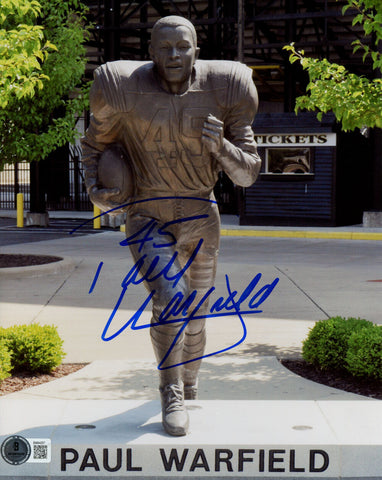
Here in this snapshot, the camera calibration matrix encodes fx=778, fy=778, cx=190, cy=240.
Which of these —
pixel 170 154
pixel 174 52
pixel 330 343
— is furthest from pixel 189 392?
pixel 174 52

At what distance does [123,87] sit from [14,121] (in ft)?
32.8

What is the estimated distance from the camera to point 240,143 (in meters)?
4.53

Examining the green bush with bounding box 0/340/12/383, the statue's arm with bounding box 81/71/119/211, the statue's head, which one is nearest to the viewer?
the statue's head

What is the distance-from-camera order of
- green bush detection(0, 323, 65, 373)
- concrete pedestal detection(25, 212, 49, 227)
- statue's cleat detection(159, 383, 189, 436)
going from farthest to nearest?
concrete pedestal detection(25, 212, 49, 227) < green bush detection(0, 323, 65, 373) < statue's cleat detection(159, 383, 189, 436)

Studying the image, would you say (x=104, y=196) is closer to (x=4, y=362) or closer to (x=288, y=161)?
(x=4, y=362)

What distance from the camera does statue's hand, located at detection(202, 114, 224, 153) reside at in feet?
13.8

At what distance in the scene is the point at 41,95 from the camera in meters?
13.8

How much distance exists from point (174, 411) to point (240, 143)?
1.57 meters

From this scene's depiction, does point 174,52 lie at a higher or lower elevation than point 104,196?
higher

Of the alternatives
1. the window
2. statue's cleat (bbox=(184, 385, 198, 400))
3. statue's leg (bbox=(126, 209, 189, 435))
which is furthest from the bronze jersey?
the window

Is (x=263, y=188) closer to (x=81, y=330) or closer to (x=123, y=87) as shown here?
(x=81, y=330)

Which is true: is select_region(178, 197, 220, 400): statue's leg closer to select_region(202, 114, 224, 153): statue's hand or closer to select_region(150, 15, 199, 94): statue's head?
select_region(202, 114, 224, 153): statue's hand

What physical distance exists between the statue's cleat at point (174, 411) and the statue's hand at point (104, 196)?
110 centimetres

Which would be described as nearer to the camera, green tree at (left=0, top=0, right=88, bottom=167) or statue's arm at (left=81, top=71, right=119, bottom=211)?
statue's arm at (left=81, top=71, right=119, bottom=211)
